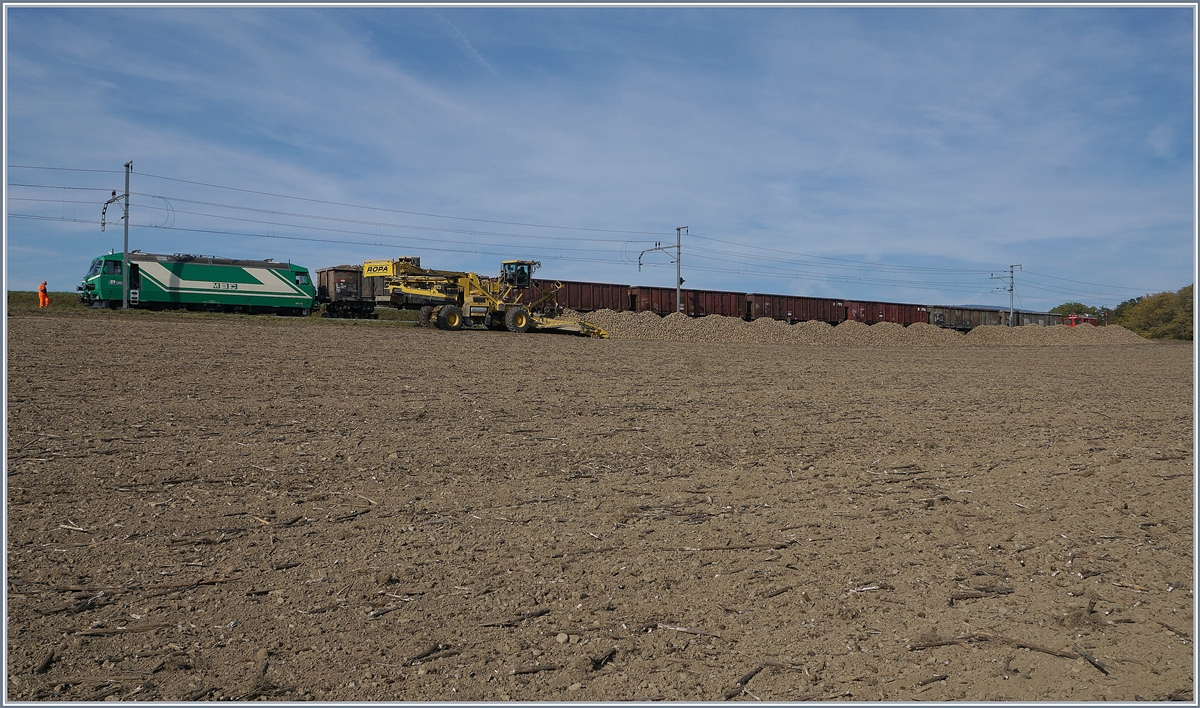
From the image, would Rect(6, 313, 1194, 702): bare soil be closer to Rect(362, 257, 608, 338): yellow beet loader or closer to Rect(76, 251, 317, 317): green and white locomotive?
Rect(362, 257, 608, 338): yellow beet loader

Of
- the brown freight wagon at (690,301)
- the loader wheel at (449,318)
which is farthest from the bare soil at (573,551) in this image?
the brown freight wagon at (690,301)

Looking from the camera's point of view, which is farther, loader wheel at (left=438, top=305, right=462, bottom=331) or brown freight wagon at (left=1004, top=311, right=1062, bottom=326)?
brown freight wagon at (left=1004, top=311, right=1062, bottom=326)

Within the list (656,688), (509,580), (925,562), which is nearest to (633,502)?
(509,580)

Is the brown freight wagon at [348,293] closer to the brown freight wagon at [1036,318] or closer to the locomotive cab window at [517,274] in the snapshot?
the locomotive cab window at [517,274]

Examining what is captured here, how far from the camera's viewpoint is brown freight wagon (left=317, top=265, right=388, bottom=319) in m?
39.1

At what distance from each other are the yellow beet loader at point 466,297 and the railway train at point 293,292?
2.17ft

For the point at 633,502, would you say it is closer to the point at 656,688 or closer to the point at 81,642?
the point at 656,688

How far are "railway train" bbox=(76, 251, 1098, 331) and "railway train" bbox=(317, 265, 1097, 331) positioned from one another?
0.06 meters

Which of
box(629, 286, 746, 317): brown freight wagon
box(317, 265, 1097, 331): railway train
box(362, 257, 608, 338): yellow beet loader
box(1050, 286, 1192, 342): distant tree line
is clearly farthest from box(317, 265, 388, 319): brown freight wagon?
box(1050, 286, 1192, 342): distant tree line

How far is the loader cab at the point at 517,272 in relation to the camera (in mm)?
29109

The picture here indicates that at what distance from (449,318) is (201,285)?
16.8 meters

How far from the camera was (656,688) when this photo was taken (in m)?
3.75

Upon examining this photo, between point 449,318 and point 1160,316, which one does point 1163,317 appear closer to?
point 1160,316

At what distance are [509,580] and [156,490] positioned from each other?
3.30 meters
